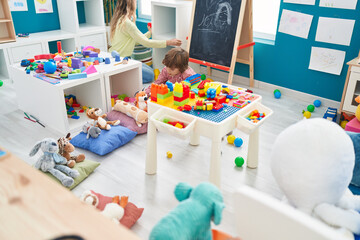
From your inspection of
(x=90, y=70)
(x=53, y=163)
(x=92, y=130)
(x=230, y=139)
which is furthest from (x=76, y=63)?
(x=230, y=139)

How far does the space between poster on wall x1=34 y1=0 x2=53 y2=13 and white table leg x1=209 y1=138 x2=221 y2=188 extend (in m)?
3.82

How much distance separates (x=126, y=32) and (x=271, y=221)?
10.8 ft

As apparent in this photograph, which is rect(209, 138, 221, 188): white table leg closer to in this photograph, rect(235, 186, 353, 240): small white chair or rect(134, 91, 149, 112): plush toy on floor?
rect(235, 186, 353, 240): small white chair

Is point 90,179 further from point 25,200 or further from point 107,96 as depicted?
point 25,200

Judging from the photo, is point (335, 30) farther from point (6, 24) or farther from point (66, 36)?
point (6, 24)

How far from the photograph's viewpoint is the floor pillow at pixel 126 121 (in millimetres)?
2895

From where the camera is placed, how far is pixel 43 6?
15.2 feet

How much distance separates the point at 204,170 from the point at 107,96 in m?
1.24

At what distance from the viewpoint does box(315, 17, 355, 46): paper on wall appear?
3.18 metres

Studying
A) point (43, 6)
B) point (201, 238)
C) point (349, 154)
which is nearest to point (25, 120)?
point (43, 6)

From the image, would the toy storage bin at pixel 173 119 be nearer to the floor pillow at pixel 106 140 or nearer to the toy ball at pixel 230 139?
the floor pillow at pixel 106 140

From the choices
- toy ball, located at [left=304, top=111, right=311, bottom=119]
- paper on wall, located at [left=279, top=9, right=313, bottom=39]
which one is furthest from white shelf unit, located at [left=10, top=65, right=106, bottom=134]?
paper on wall, located at [left=279, top=9, right=313, bottom=39]

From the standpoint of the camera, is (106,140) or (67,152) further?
(106,140)

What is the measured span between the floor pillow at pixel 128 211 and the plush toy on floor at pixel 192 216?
0.76 meters
